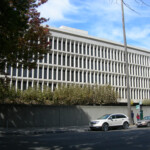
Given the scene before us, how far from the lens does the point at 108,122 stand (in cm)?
2198

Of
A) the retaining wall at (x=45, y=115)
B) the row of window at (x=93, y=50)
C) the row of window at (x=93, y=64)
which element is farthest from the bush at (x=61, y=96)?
the row of window at (x=93, y=50)

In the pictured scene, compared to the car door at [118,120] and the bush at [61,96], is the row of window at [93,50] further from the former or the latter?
the car door at [118,120]

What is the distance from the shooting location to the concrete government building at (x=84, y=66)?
53659 millimetres

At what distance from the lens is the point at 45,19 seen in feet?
54.4

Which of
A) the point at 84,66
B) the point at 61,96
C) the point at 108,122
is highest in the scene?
the point at 84,66

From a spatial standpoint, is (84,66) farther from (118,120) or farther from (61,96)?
(118,120)

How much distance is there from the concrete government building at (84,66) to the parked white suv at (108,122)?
27.4 m

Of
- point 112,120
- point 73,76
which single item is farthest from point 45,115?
point 73,76

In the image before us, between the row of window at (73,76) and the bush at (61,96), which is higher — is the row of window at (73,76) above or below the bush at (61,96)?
above

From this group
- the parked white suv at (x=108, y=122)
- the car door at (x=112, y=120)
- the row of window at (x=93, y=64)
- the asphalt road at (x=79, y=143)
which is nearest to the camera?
the asphalt road at (x=79, y=143)

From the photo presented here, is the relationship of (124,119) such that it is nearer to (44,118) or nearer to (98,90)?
(44,118)

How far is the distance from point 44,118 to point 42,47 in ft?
42.5

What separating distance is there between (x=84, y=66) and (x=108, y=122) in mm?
39500

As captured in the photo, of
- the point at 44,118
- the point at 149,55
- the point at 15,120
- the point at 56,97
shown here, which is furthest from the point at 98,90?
the point at 149,55
